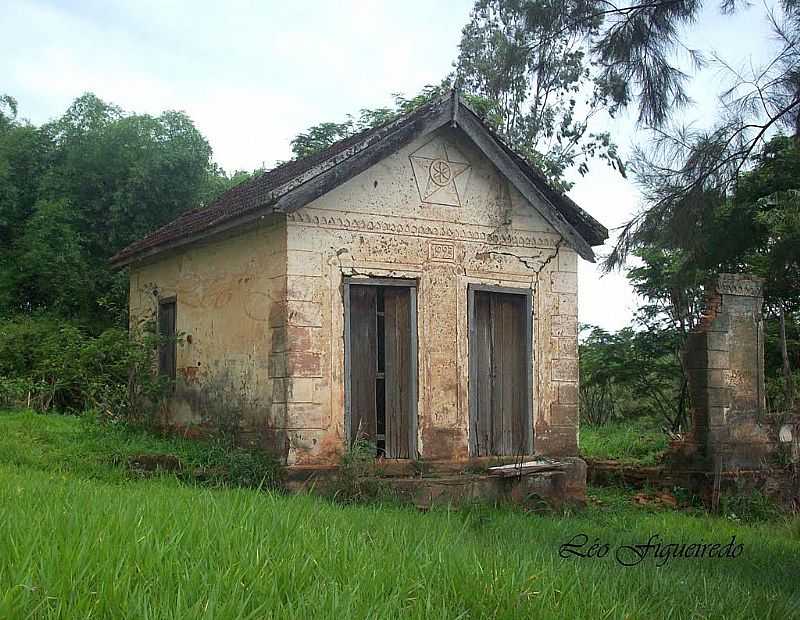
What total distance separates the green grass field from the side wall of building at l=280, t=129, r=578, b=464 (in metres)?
2.06

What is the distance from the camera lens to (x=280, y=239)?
10164 mm

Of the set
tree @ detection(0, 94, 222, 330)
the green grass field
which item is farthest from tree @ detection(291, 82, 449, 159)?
the green grass field

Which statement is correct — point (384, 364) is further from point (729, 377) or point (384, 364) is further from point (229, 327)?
point (729, 377)

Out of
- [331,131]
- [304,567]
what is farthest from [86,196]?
[304,567]

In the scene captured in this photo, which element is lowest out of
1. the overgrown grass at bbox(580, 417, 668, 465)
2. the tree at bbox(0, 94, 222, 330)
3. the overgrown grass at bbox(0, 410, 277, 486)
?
the overgrown grass at bbox(580, 417, 668, 465)

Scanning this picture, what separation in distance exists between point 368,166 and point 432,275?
151cm

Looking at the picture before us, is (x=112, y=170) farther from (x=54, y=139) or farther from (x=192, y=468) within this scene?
(x=192, y=468)

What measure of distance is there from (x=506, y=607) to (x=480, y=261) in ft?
23.3

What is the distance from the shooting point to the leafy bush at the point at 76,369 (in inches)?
488

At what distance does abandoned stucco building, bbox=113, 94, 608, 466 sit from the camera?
1012 centimetres

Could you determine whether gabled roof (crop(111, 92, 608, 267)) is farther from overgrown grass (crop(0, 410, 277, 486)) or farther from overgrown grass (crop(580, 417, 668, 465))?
overgrown grass (crop(580, 417, 668, 465))

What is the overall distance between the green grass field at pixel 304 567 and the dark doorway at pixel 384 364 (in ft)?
7.44

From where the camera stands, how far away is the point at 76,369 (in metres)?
14.5

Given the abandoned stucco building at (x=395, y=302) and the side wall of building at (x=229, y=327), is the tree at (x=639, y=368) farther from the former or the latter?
the side wall of building at (x=229, y=327)
